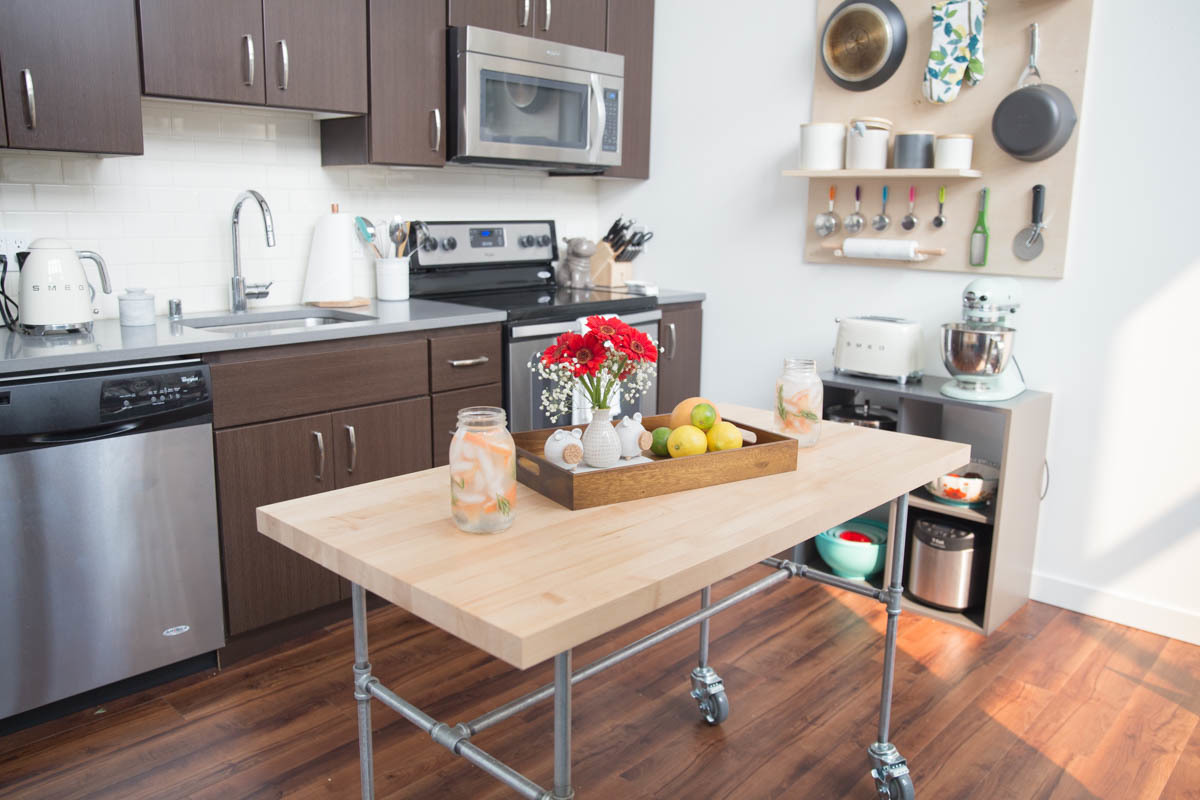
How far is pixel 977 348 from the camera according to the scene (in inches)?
118

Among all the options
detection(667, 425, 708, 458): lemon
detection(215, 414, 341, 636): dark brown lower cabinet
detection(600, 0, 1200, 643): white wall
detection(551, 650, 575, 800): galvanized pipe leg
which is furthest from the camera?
detection(600, 0, 1200, 643): white wall

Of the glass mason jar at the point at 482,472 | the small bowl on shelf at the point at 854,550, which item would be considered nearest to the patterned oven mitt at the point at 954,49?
the small bowl on shelf at the point at 854,550

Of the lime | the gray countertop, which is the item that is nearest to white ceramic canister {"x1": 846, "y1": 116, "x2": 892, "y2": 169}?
the gray countertop

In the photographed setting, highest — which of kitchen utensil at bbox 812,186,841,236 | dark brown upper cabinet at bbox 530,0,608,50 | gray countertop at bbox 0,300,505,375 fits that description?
dark brown upper cabinet at bbox 530,0,608,50

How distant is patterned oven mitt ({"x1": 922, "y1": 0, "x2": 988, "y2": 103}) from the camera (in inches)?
124

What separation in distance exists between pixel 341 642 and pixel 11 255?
4.92 ft

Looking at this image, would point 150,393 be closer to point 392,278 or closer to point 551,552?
point 392,278

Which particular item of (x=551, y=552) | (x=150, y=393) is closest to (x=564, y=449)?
(x=551, y=552)

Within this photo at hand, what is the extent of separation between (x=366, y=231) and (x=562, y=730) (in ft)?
8.34

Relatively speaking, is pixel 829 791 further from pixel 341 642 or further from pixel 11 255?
pixel 11 255

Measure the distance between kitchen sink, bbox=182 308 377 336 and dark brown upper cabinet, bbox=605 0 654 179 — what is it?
1465 millimetres

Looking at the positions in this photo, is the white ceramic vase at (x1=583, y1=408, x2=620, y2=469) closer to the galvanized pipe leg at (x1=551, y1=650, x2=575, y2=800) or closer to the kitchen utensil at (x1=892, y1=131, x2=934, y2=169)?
the galvanized pipe leg at (x1=551, y1=650, x2=575, y2=800)

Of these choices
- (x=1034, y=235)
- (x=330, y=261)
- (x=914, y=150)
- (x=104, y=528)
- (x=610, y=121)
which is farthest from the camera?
(x=610, y=121)

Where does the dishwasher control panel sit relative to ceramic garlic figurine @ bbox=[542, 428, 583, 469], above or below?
below
